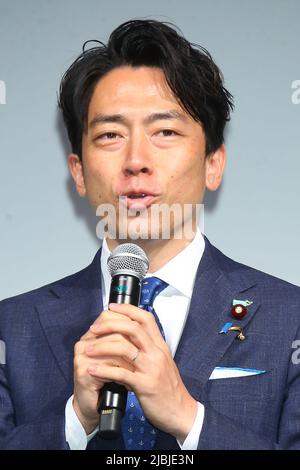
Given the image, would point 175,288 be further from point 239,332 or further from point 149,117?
point 149,117

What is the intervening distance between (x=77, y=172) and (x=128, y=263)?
108 cm

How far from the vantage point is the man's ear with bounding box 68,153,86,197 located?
281 centimetres

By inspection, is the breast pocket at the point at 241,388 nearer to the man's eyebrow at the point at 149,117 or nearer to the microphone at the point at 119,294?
the microphone at the point at 119,294

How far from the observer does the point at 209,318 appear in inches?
94.7

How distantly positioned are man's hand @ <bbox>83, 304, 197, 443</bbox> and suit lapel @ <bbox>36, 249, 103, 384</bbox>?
48cm

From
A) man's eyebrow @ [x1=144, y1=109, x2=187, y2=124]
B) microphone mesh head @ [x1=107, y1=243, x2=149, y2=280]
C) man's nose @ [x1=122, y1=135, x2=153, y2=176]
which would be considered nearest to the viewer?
microphone mesh head @ [x1=107, y1=243, x2=149, y2=280]

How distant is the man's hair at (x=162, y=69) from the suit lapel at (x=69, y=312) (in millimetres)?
541

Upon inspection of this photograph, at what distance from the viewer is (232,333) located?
92.7 inches

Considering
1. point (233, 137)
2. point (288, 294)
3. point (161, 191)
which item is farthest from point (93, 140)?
point (288, 294)

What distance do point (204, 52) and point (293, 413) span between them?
157 cm

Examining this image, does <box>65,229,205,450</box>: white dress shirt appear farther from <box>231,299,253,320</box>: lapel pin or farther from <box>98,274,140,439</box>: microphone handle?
<box>98,274,140,439</box>: microphone handle

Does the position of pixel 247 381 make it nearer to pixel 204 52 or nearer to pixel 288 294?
pixel 288 294

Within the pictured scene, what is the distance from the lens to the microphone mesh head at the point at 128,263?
1.83m

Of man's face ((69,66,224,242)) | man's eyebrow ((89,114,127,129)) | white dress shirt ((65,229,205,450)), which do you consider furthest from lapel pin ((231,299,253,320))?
man's eyebrow ((89,114,127,129))
